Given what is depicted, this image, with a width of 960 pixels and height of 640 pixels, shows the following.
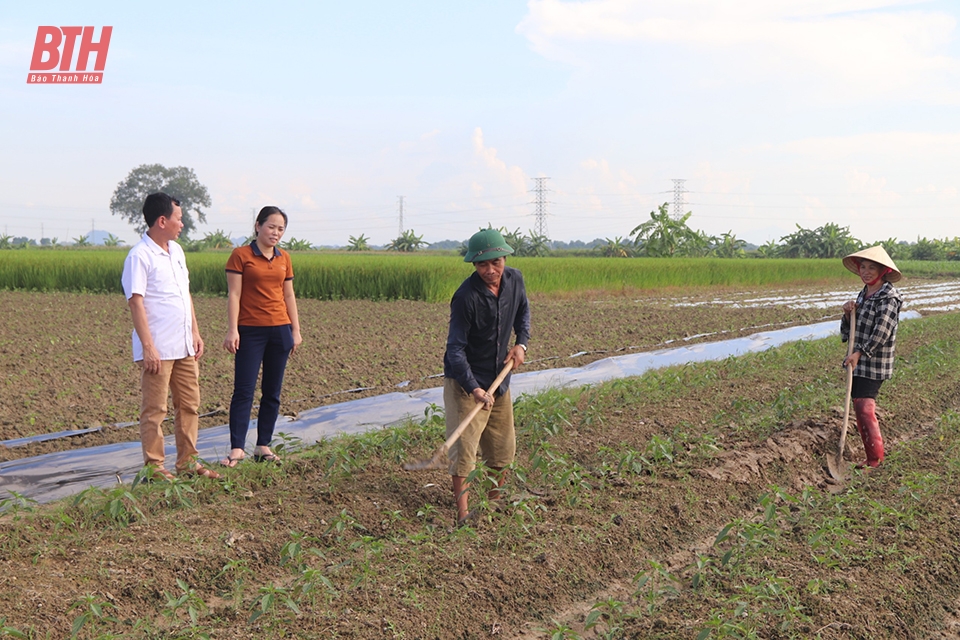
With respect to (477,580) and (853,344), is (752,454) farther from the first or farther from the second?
(477,580)

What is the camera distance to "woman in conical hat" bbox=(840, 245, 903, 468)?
5.28 metres

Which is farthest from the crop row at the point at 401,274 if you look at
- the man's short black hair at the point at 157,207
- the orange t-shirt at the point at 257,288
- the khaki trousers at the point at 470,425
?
the khaki trousers at the point at 470,425

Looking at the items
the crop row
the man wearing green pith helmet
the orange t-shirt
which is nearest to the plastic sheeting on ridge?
the orange t-shirt

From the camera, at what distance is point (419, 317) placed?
14.6m

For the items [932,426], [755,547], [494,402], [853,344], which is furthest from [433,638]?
[932,426]

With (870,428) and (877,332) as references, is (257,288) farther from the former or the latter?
(870,428)

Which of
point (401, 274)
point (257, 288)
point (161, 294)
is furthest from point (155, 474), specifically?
point (401, 274)

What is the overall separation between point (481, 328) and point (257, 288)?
1.76 meters

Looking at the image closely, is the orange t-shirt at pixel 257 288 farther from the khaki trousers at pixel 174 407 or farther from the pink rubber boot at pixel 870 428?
the pink rubber boot at pixel 870 428

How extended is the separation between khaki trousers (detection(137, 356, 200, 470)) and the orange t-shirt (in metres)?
0.47

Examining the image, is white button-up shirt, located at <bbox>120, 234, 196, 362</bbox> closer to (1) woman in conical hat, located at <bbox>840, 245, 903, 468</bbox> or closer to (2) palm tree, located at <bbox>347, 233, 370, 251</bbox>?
(1) woman in conical hat, located at <bbox>840, 245, 903, 468</bbox>

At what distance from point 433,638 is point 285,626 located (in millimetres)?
585

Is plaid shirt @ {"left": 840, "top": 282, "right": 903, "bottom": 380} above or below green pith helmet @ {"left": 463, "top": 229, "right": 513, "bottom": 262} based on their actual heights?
below

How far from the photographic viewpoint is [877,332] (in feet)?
17.3
